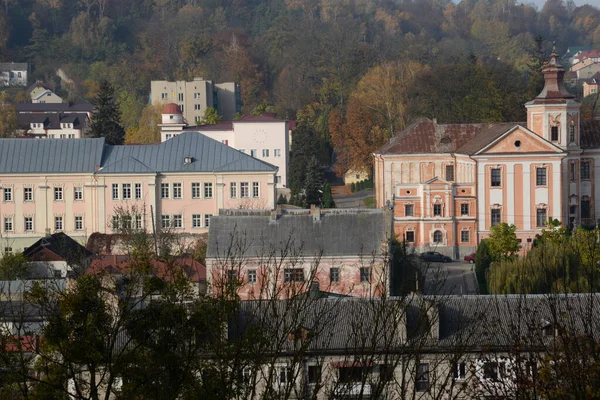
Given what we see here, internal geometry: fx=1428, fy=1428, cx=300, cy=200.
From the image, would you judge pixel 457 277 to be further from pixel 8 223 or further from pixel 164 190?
pixel 8 223

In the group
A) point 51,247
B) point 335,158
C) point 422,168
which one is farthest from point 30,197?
point 335,158

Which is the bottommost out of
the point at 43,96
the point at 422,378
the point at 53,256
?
the point at 422,378

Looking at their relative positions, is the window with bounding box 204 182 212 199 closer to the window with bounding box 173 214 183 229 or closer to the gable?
the window with bounding box 173 214 183 229

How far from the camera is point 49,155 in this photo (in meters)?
50.5

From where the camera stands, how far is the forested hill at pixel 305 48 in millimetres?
71625

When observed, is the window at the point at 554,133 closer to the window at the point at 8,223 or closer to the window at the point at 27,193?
the window at the point at 27,193

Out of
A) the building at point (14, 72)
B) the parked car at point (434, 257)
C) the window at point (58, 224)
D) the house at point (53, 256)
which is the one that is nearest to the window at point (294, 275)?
the house at point (53, 256)

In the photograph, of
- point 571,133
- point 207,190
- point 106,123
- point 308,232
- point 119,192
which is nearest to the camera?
point 308,232

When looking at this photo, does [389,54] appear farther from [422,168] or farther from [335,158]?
[422,168]

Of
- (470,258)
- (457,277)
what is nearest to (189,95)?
(470,258)

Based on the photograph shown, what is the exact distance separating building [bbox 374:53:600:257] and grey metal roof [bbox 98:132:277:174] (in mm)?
6036

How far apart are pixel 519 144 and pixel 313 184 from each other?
619 inches

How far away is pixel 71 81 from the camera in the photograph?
120688mm

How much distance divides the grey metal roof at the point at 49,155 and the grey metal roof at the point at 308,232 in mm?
13665
